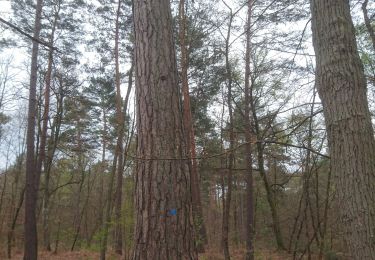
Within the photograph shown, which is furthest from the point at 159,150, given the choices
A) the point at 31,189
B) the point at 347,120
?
the point at 31,189

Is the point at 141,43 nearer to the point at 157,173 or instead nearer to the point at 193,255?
the point at 157,173

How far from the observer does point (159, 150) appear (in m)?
2.42

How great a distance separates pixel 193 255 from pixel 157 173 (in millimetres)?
635

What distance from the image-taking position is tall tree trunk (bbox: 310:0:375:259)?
190cm

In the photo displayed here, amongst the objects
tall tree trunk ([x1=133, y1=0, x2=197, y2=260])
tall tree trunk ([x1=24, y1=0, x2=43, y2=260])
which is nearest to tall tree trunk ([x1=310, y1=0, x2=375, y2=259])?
tall tree trunk ([x1=133, y1=0, x2=197, y2=260])

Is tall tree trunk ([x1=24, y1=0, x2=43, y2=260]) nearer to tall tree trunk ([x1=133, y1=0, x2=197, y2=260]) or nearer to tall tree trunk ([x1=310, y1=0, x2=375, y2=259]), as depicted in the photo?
tall tree trunk ([x1=133, y1=0, x2=197, y2=260])

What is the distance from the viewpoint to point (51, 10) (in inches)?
484

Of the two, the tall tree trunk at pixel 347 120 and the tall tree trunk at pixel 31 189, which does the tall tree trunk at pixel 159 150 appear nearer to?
the tall tree trunk at pixel 347 120

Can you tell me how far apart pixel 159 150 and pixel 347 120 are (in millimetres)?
1274

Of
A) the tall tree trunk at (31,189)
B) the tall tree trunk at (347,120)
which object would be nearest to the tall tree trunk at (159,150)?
the tall tree trunk at (347,120)

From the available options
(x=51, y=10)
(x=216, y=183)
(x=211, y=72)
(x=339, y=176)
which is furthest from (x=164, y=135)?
(x=216, y=183)

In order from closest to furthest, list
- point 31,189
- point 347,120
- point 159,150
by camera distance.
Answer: point 347,120 → point 159,150 → point 31,189

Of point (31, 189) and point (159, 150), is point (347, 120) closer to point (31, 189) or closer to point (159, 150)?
point (159, 150)

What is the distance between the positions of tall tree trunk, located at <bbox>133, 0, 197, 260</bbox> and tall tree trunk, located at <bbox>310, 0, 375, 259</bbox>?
1.01m
